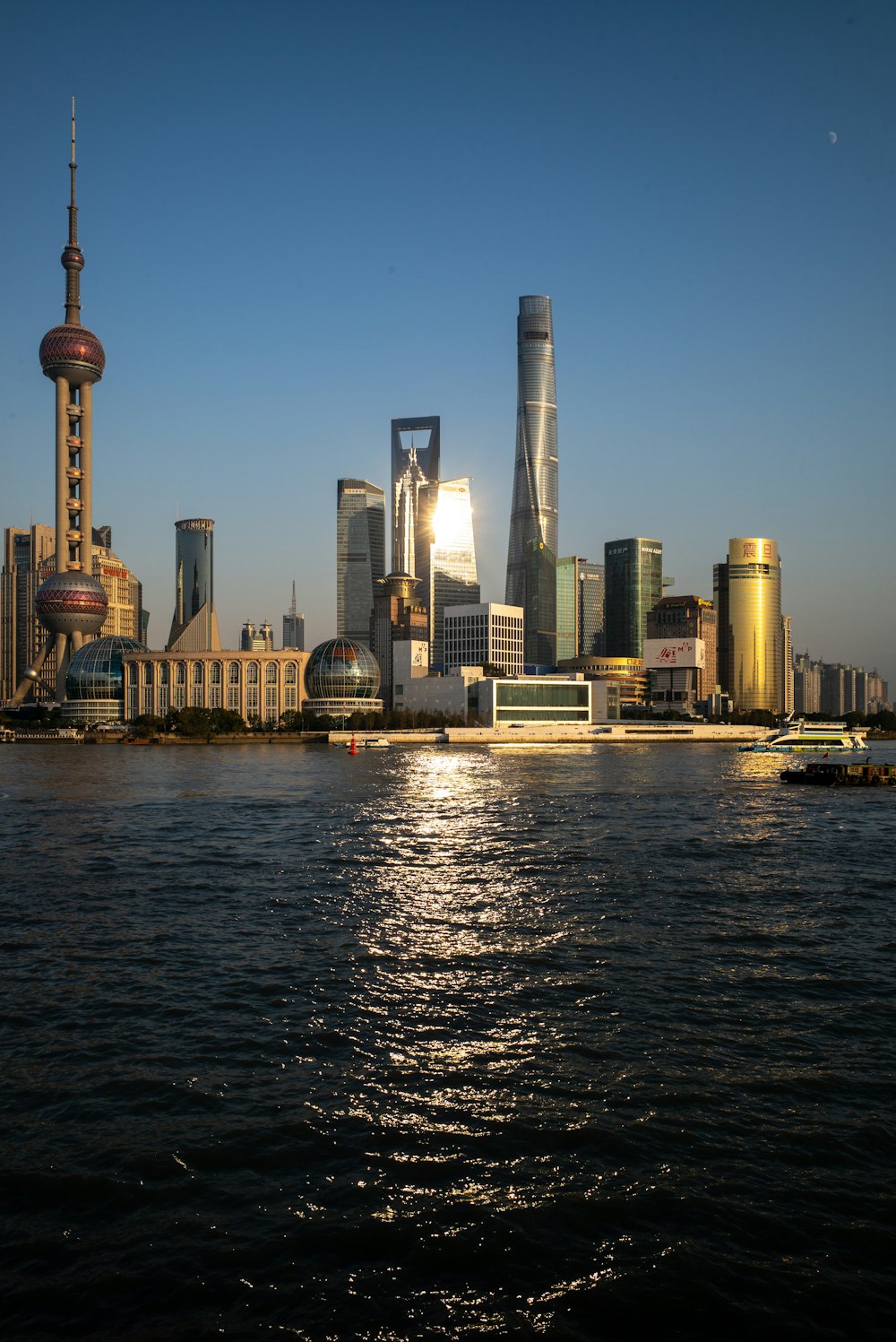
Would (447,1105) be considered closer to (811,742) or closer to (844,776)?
(844,776)

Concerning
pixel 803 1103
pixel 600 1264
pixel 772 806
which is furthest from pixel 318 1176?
pixel 772 806

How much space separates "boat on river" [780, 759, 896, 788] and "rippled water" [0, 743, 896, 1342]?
58.1m

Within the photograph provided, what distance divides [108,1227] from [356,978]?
11423 mm

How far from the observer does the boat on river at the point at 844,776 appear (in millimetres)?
93131

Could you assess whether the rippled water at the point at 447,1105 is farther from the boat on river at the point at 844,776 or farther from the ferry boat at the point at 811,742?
the ferry boat at the point at 811,742

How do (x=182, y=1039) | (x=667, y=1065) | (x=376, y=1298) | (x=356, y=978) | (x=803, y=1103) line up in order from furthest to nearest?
1. (x=356, y=978)
2. (x=182, y=1039)
3. (x=667, y=1065)
4. (x=803, y=1103)
5. (x=376, y=1298)

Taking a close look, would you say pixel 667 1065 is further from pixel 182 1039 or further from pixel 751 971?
A: pixel 182 1039

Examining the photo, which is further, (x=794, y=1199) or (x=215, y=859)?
(x=215, y=859)

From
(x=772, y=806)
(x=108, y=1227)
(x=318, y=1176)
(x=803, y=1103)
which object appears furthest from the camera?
(x=772, y=806)

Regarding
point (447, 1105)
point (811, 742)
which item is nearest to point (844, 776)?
point (811, 742)

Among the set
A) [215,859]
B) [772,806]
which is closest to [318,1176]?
[215,859]

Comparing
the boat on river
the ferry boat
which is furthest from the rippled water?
the ferry boat

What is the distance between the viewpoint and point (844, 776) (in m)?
93.5

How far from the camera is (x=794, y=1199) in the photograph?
1341 centimetres
